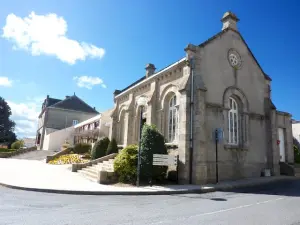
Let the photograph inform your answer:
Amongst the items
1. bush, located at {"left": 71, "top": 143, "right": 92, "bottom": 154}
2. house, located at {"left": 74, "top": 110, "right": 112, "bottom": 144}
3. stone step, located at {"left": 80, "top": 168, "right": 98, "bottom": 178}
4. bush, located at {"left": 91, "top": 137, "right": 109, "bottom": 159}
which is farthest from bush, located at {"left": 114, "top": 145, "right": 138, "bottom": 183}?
house, located at {"left": 74, "top": 110, "right": 112, "bottom": 144}

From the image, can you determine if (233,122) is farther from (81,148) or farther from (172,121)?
(81,148)

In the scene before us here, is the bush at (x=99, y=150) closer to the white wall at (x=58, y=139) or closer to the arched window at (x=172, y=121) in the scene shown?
the arched window at (x=172, y=121)

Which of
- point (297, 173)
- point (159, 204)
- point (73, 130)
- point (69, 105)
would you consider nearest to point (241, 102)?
point (297, 173)

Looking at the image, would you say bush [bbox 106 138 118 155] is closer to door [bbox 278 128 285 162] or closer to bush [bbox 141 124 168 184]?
bush [bbox 141 124 168 184]

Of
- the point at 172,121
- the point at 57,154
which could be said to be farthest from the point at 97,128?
the point at 172,121

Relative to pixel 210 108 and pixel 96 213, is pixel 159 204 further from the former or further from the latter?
pixel 210 108

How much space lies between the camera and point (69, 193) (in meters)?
8.38

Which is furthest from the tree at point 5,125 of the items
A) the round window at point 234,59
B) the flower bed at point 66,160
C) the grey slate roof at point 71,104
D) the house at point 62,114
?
the round window at point 234,59

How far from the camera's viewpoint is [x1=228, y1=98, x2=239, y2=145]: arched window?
530 inches

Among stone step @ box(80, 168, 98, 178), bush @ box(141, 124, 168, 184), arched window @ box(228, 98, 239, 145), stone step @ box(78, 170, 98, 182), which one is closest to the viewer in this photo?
bush @ box(141, 124, 168, 184)

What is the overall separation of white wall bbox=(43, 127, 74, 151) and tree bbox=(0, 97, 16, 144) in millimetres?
15938

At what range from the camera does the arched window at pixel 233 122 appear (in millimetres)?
13461

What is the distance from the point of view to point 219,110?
12.7 meters

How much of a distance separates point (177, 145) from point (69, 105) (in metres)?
35.2
